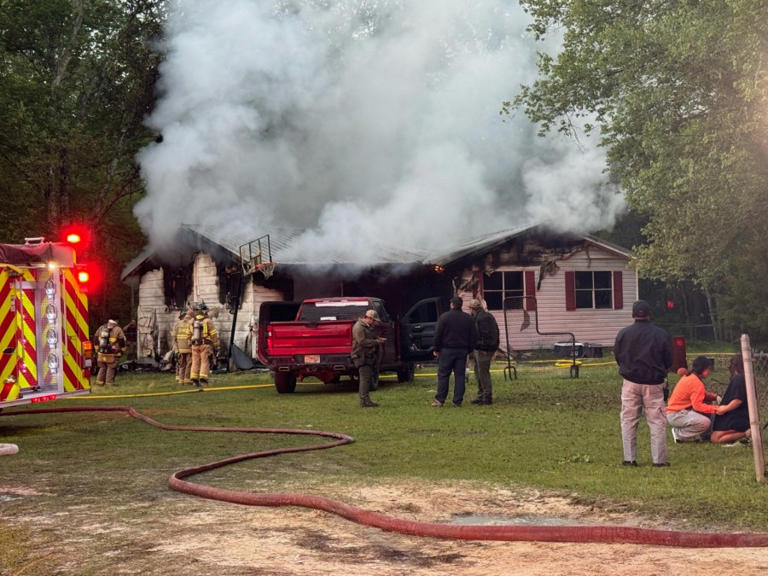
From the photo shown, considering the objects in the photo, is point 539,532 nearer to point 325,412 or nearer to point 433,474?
point 433,474

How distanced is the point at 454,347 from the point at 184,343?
26.5 ft

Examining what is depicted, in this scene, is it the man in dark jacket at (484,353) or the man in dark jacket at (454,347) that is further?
the man in dark jacket at (484,353)

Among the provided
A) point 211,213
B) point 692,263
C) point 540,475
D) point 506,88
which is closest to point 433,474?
point 540,475

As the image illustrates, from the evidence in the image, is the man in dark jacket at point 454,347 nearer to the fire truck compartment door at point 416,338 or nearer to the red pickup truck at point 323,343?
the red pickup truck at point 323,343

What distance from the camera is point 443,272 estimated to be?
108ft

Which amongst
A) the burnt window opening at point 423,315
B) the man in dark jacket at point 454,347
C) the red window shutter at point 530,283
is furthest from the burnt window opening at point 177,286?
the man in dark jacket at point 454,347

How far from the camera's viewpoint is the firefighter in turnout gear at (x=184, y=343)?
884 inches

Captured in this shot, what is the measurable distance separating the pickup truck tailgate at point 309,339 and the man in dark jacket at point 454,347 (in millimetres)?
3231

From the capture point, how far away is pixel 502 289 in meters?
33.6

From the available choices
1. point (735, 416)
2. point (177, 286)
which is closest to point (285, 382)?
point (735, 416)

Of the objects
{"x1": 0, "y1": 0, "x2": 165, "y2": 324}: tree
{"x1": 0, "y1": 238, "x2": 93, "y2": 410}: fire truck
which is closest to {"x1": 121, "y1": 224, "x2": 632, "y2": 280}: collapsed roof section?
{"x1": 0, "y1": 0, "x2": 165, "y2": 324}: tree

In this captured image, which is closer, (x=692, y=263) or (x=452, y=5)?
(x=692, y=263)

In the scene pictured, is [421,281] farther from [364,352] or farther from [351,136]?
[364,352]

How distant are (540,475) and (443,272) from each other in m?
23.3
